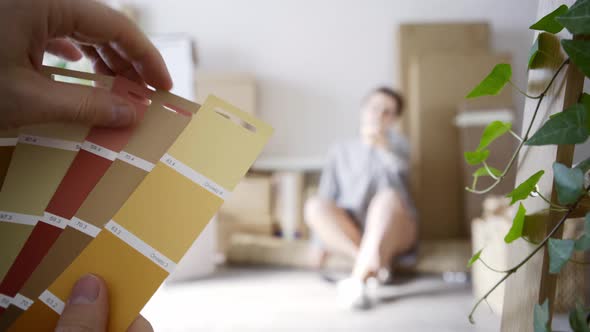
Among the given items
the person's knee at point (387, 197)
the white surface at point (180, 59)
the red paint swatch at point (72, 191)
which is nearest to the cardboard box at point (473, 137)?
the person's knee at point (387, 197)

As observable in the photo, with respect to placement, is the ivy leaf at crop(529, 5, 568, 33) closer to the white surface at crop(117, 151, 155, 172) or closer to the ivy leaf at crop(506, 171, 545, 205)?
the ivy leaf at crop(506, 171, 545, 205)

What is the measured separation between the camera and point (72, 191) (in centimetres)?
60

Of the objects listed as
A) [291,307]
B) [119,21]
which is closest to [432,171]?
[291,307]

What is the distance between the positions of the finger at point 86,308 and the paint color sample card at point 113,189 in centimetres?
5

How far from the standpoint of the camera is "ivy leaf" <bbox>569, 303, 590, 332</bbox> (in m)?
0.45

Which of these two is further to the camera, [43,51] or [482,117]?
[482,117]

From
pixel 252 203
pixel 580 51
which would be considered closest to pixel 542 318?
pixel 580 51

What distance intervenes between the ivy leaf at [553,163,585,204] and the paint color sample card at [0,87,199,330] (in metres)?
0.44

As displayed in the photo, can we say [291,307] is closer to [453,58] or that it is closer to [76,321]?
[76,321]

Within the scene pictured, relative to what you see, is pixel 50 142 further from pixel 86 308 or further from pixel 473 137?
pixel 473 137

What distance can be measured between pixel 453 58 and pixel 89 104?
2.45m

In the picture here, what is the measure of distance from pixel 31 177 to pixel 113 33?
0.22 metres

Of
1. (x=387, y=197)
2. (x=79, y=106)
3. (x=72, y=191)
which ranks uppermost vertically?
(x=79, y=106)

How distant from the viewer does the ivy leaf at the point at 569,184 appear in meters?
0.43
